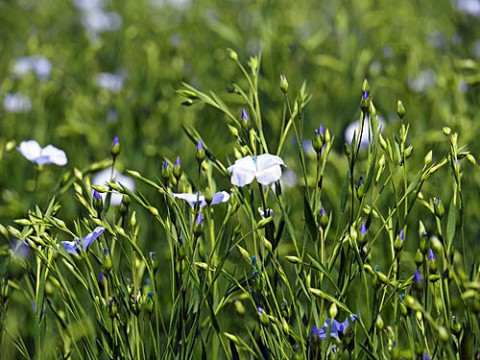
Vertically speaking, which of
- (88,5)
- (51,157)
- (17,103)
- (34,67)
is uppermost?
(88,5)

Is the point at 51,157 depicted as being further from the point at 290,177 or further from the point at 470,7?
the point at 470,7

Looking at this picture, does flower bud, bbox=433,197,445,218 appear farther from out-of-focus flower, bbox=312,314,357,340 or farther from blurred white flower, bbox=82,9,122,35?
blurred white flower, bbox=82,9,122,35

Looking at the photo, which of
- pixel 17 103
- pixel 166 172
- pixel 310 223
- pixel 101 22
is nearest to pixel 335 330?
pixel 310 223

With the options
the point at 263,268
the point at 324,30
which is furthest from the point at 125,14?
the point at 263,268

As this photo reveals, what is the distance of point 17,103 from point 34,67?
0.20m

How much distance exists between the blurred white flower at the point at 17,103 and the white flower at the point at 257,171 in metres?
1.78

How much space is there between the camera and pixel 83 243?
1.18m

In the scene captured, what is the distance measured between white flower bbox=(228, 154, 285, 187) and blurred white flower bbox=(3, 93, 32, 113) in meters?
1.78

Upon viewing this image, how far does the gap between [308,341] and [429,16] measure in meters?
3.27

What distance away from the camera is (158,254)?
6.88 ft

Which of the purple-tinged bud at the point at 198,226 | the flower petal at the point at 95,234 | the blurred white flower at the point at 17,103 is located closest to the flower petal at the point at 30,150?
the flower petal at the point at 95,234

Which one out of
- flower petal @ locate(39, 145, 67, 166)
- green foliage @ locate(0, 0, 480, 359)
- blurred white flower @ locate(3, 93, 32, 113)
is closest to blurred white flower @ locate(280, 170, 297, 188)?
green foliage @ locate(0, 0, 480, 359)

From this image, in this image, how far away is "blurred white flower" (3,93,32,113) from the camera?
2.76 m

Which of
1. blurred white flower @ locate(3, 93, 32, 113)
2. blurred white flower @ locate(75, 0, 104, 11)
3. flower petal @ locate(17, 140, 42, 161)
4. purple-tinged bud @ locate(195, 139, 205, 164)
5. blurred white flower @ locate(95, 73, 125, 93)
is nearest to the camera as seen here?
purple-tinged bud @ locate(195, 139, 205, 164)
